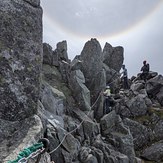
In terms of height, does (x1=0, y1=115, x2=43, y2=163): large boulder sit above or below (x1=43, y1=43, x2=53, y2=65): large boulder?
below

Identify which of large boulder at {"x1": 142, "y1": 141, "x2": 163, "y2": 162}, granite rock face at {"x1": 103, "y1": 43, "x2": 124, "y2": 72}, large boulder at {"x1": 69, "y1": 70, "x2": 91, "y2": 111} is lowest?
large boulder at {"x1": 142, "y1": 141, "x2": 163, "y2": 162}

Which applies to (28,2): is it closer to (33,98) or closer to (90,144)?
(33,98)

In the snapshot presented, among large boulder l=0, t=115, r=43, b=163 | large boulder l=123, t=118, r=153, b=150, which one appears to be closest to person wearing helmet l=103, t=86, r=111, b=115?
large boulder l=123, t=118, r=153, b=150

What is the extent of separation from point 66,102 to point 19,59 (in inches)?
1083

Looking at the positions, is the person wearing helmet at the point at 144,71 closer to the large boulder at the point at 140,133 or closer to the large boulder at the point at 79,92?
the large boulder at the point at 140,133

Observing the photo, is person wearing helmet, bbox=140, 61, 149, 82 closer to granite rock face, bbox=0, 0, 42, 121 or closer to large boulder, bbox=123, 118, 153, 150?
large boulder, bbox=123, 118, 153, 150

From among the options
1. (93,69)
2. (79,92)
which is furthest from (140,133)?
(79,92)

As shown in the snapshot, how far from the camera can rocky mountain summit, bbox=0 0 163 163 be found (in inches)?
334

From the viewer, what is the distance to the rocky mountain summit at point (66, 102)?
848cm

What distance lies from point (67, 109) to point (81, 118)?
7.10 ft

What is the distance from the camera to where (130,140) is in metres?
39.1

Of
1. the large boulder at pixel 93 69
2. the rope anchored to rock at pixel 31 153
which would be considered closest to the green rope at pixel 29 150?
the rope anchored to rock at pixel 31 153

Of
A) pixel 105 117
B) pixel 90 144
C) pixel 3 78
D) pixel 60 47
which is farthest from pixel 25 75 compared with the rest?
pixel 60 47

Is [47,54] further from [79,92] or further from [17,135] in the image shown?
[17,135]
